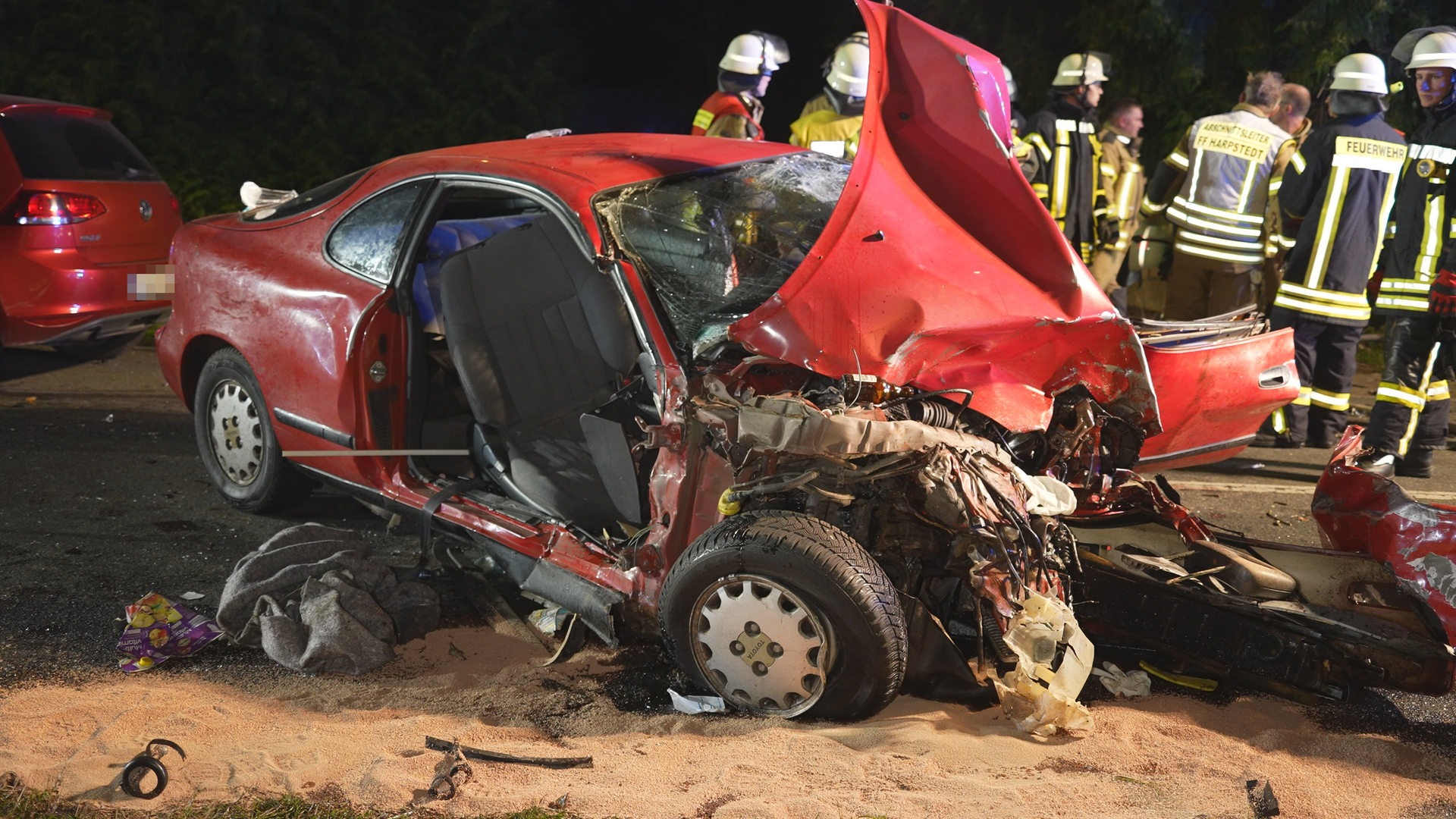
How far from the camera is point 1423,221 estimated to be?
20.6 feet

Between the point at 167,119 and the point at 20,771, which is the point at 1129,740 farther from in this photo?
the point at 167,119

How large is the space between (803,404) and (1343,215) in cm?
489

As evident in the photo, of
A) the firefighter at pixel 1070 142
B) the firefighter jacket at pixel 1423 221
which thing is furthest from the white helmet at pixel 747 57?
the firefighter jacket at pixel 1423 221

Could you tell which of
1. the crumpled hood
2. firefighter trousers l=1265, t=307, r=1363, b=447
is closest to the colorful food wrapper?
the crumpled hood

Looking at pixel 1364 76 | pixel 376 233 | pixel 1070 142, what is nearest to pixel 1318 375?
pixel 1364 76

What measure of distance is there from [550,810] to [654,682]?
76cm

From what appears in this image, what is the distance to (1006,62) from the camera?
13.8 metres

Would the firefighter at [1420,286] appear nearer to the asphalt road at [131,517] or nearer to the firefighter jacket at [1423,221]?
the firefighter jacket at [1423,221]

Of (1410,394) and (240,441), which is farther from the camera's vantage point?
(1410,394)

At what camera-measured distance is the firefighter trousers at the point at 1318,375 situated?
271 inches

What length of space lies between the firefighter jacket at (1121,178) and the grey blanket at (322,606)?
254 inches

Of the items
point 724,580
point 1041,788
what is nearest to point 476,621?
point 724,580

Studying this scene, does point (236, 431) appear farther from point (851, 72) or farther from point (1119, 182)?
point (1119, 182)

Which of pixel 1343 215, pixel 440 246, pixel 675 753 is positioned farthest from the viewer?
pixel 1343 215
